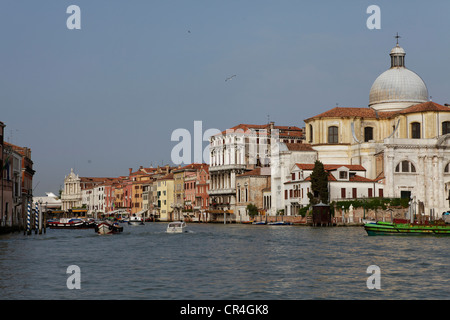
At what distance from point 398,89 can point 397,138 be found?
1015 centimetres

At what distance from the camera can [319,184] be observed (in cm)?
6378

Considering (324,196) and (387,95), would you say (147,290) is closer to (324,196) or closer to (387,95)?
(324,196)

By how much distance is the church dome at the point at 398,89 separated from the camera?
76.2m

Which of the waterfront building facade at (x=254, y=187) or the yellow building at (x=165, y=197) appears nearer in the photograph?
the waterfront building facade at (x=254, y=187)

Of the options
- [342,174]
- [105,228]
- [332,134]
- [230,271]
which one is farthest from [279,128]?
[230,271]

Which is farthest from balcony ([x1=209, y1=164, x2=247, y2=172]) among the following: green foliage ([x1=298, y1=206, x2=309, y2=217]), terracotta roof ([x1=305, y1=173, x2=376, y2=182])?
green foliage ([x1=298, y1=206, x2=309, y2=217])

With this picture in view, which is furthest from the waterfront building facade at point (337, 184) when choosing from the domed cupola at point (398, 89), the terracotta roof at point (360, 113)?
the domed cupola at point (398, 89)

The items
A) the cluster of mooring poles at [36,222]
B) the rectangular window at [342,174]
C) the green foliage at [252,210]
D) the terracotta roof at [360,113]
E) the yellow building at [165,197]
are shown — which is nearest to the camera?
the cluster of mooring poles at [36,222]

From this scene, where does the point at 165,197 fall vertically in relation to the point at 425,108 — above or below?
below

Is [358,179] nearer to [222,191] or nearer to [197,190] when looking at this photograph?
[222,191]

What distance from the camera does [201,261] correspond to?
27.0 m

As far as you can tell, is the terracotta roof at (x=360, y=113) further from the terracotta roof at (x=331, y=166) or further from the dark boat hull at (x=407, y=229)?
the dark boat hull at (x=407, y=229)

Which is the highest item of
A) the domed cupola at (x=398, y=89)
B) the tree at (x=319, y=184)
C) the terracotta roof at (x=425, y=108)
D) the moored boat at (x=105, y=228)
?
the domed cupola at (x=398, y=89)

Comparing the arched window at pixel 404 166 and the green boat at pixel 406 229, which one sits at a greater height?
the arched window at pixel 404 166
